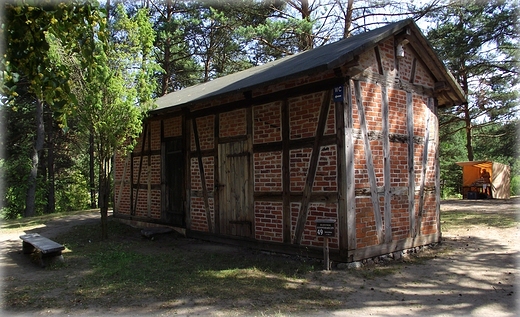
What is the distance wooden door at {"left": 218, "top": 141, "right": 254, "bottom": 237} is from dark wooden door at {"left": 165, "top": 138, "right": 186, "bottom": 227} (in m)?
1.72

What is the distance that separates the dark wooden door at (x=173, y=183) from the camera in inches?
404

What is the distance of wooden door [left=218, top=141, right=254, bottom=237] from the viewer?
8.23 meters

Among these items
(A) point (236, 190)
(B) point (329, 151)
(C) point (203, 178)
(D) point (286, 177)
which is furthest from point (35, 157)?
(B) point (329, 151)

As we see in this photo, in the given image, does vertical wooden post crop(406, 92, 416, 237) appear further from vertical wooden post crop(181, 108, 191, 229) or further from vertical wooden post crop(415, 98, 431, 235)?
vertical wooden post crop(181, 108, 191, 229)

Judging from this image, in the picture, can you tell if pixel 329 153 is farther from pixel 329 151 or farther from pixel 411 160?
pixel 411 160

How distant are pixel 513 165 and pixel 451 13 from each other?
1094 inches

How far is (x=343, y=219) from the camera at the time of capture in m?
6.59

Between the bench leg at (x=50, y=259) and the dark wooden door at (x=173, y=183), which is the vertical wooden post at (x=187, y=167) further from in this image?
the bench leg at (x=50, y=259)

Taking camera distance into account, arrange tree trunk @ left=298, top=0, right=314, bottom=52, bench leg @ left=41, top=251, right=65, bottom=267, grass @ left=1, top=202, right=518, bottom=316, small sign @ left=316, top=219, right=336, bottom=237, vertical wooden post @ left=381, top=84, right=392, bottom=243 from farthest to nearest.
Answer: tree trunk @ left=298, top=0, right=314, bottom=52, vertical wooden post @ left=381, top=84, right=392, bottom=243, bench leg @ left=41, top=251, right=65, bottom=267, small sign @ left=316, top=219, right=336, bottom=237, grass @ left=1, top=202, right=518, bottom=316

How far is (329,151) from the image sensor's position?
22.4ft

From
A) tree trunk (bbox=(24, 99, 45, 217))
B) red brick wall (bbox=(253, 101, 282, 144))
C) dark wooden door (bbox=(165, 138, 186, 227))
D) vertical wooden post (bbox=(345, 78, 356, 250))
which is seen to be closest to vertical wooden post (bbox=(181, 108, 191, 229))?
dark wooden door (bbox=(165, 138, 186, 227))

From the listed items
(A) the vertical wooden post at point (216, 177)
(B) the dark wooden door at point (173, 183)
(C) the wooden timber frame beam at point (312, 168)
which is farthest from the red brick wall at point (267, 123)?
(B) the dark wooden door at point (173, 183)

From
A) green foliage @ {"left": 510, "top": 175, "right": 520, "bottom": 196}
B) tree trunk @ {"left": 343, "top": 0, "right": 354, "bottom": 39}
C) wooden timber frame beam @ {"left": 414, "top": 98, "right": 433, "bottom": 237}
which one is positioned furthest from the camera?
green foliage @ {"left": 510, "top": 175, "right": 520, "bottom": 196}

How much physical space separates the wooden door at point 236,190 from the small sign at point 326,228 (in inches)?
79.8
